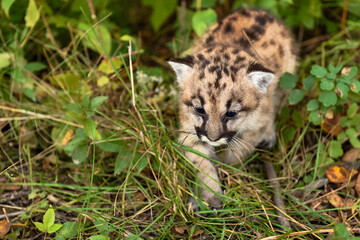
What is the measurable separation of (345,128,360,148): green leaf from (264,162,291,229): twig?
32.4 inches

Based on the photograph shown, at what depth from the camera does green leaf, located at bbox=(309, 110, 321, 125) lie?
373cm

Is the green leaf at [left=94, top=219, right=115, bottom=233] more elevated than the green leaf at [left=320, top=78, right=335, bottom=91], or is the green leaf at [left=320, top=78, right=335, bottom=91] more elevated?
the green leaf at [left=320, top=78, right=335, bottom=91]

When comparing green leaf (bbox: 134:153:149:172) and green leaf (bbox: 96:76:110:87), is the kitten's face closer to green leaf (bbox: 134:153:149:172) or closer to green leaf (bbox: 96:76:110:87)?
green leaf (bbox: 134:153:149:172)

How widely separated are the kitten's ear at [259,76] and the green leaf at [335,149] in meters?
0.96

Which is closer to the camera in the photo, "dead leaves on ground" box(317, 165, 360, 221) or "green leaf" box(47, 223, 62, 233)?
"green leaf" box(47, 223, 62, 233)

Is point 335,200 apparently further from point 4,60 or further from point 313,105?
point 4,60

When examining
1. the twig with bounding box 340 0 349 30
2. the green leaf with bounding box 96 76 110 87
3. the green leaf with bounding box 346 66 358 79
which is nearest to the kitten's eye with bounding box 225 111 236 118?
the green leaf with bounding box 346 66 358 79

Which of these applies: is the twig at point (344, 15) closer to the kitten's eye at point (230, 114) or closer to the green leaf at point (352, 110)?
the green leaf at point (352, 110)

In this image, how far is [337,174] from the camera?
3803 millimetres

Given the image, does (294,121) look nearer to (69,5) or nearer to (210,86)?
(210,86)

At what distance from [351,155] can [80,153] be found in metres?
2.75

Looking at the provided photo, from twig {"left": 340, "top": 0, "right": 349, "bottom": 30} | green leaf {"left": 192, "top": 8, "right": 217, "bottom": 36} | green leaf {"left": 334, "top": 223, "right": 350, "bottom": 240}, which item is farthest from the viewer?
twig {"left": 340, "top": 0, "right": 349, "bottom": 30}

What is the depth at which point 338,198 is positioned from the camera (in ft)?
12.0

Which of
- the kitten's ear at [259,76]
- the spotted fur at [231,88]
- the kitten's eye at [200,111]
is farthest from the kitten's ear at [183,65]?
the kitten's ear at [259,76]
